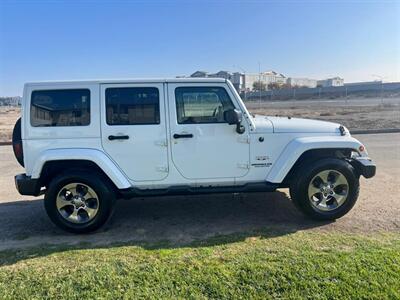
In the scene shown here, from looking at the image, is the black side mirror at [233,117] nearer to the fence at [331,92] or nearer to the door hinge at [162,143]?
the door hinge at [162,143]

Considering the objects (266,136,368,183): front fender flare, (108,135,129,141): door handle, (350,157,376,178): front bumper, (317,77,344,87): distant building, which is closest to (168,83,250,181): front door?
(266,136,368,183): front fender flare

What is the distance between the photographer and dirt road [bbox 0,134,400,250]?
4.04 metres

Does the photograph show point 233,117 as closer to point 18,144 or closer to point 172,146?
point 172,146

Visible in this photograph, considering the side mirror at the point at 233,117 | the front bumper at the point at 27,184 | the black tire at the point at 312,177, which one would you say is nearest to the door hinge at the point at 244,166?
the side mirror at the point at 233,117

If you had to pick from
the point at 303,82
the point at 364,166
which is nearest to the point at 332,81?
the point at 303,82

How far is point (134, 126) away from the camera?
13.5ft

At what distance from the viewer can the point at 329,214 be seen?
4.28 m

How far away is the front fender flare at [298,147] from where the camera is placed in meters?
4.16

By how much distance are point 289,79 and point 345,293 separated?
107704 mm

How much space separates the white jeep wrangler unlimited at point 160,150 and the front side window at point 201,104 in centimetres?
1

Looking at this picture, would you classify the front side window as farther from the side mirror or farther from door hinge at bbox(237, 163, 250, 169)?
door hinge at bbox(237, 163, 250, 169)

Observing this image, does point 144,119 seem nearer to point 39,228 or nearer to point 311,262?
point 39,228

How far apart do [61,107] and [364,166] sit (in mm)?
4076

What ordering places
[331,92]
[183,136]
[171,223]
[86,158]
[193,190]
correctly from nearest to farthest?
1. [86,158]
2. [183,136]
3. [193,190]
4. [171,223]
5. [331,92]
